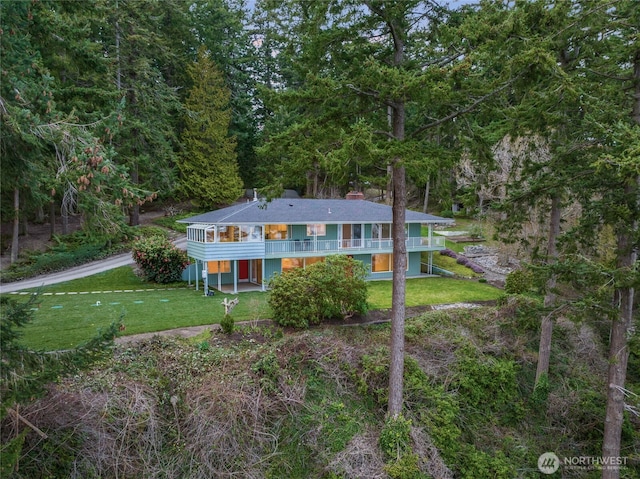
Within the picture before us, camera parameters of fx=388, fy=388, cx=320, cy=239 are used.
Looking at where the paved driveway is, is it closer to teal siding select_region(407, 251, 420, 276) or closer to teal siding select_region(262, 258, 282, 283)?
teal siding select_region(262, 258, 282, 283)

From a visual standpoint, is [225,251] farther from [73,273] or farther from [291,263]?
[73,273]

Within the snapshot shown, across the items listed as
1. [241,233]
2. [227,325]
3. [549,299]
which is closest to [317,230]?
[241,233]

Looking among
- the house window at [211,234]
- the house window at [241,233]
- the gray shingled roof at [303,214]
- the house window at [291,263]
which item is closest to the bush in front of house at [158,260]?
the gray shingled roof at [303,214]

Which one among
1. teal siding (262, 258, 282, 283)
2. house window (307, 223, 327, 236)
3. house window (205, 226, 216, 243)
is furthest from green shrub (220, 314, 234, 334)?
house window (307, 223, 327, 236)

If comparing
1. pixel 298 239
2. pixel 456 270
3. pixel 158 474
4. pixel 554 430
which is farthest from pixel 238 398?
pixel 456 270

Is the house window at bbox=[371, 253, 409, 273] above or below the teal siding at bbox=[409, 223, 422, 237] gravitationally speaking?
below

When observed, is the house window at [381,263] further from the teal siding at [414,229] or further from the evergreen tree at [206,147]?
the evergreen tree at [206,147]

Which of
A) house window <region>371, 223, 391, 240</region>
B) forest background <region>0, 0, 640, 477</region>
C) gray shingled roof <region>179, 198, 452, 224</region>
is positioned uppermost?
forest background <region>0, 0, 640, 477</region>
